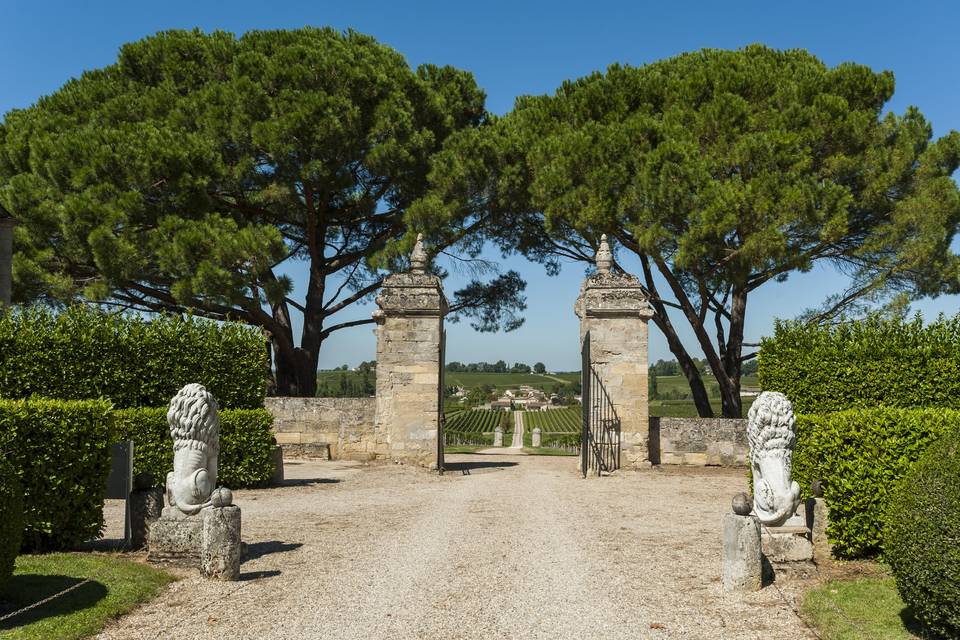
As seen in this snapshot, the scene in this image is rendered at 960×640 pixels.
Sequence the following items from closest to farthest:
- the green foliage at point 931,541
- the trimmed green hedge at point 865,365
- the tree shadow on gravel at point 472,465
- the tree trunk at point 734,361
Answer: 1. the green foliage at point 931,541
2. the trimmed green hedge at point 865,365
3. the tree shadow on gravel at point 472,465
4. the tree trunk at point 734,361

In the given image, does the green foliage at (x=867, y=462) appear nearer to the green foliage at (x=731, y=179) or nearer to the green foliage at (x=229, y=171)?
the green foliage at (x=731, y=179)

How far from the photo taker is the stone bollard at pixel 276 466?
34.0ft

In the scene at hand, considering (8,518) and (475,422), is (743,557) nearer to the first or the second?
(8,518)

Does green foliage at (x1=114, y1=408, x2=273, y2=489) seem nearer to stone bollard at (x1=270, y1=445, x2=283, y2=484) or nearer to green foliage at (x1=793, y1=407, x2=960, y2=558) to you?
stone bollard at (x1=270, y1=445, x2=283, y2=484)

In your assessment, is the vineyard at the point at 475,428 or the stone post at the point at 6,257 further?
the vineyard at the point at 475,428

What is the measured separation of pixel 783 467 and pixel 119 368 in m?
8.19

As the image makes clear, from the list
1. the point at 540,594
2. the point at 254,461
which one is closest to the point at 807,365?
the point at 540,594

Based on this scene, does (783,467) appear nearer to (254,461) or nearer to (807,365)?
(807,365)

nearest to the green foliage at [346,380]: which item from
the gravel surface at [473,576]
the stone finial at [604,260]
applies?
the stone finial at [604,260]

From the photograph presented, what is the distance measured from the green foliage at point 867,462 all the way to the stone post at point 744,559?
126 cm

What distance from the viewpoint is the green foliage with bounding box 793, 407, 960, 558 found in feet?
18.5

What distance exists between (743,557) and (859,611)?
2.49 ft

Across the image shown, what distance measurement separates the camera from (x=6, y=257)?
1525 cm

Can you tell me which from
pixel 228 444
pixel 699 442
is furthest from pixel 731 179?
pixel 228 444
